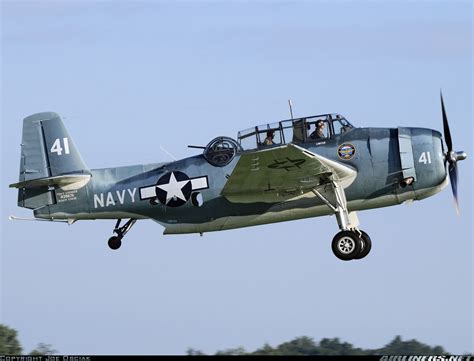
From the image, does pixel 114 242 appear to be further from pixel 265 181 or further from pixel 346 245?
pixel 346 245

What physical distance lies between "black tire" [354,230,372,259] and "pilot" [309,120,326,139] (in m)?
2.03

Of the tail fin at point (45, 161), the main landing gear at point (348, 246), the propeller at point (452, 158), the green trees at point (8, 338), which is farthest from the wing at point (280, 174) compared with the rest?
the green trees at point (8, 338)

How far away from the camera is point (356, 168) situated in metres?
20.2

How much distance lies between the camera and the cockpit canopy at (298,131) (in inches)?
792

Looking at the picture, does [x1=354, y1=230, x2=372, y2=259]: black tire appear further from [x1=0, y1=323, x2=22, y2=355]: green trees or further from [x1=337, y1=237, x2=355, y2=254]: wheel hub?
[x1=0, y1=323, x2=22, y2=355]: green trees

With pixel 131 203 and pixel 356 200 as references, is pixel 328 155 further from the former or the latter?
pixel 131 203

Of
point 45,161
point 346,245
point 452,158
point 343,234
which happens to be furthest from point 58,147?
point 452,158

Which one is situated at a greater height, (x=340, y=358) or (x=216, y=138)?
(x=216, y=138)

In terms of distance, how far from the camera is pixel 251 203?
20703 mm

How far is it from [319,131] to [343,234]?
2024 millimetres

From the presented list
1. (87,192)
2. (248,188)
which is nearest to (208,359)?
(248,188)

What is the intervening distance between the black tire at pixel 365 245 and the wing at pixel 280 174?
1067 mm

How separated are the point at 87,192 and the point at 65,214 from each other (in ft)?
2.15

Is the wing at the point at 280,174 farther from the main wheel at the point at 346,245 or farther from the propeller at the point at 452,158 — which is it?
the propeller at the point at 452,158
